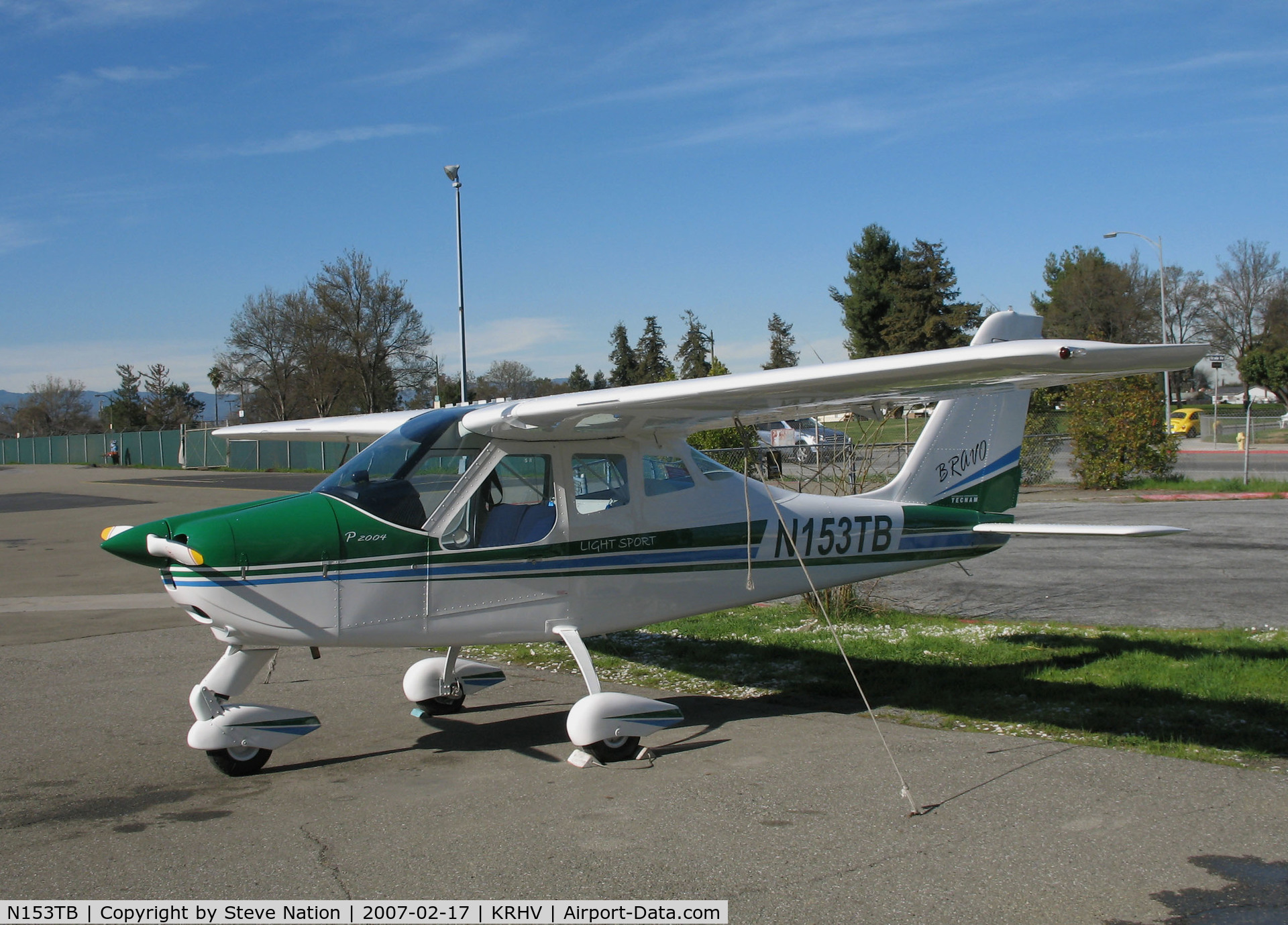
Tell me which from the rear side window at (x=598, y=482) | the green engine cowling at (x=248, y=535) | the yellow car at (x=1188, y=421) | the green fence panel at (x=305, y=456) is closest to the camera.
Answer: the green engine cowling at (x=248, y=535)

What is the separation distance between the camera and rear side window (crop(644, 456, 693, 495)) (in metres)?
7.05

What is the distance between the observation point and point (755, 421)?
23.3 feet

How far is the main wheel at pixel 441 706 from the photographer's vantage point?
287 inches

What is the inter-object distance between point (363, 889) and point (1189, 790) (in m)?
4.27

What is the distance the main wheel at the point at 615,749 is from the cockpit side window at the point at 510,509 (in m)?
1.42

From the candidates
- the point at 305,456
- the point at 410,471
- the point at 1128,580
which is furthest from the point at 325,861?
the point at 305,456

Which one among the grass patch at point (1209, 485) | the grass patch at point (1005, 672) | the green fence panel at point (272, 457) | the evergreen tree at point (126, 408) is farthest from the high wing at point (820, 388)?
the evergreen tree at point (126, 408)

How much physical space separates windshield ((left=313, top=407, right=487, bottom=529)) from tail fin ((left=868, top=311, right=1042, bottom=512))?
3763 mm

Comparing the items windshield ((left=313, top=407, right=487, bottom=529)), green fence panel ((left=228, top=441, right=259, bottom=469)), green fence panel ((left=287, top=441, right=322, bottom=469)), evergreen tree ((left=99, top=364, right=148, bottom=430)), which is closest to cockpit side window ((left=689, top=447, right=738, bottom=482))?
windshield ((left=313, top=407, right=487, bottom=529))

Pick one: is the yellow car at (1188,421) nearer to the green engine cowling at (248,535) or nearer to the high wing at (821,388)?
the high wing at (821,388)

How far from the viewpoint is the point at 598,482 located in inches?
271

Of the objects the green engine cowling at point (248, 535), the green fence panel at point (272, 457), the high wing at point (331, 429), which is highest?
the high wing at point (331, 429)

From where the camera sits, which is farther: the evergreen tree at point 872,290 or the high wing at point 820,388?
the evergreen tree at point 872,290
